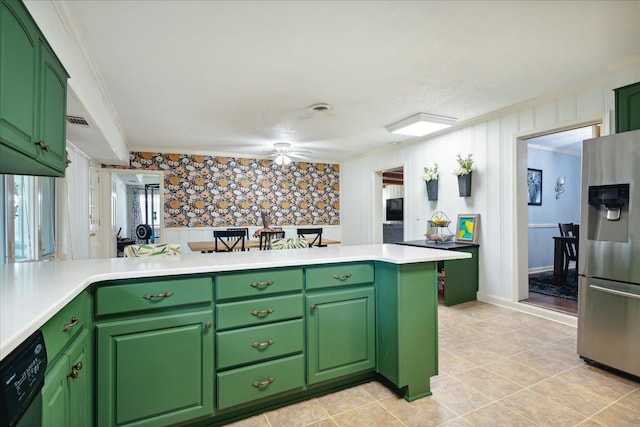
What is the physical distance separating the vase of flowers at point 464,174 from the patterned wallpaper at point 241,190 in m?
3.67

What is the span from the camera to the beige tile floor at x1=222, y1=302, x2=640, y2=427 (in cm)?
183

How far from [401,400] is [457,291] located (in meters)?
2.37

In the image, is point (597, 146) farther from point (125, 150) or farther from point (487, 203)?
point (125, 150)

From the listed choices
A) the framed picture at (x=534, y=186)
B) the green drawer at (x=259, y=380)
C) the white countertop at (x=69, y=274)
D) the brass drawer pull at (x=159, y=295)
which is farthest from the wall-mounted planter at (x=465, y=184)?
the brass drawer pull at (x=159, y=295)

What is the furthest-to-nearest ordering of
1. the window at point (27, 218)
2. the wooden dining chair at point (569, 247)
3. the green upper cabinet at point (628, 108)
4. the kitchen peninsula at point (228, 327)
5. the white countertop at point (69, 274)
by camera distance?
1. the wooden dining chair at point (569, 247)
2. the green upper cabinet at point (628, 108)
3. the window at point (27, 218)
4. the kitchen peninsula at point (228, 327)
5. the white countertop at point (69, 274)

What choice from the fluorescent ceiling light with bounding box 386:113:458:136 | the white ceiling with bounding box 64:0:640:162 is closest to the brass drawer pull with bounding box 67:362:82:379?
the white ceiling with bounding box 64:0:640:162

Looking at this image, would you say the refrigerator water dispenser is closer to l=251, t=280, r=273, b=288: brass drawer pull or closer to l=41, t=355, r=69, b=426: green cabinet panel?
l=251, t=280, r=273, b=288: brass drawer pull

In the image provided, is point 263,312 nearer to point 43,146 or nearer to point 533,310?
point 43,146

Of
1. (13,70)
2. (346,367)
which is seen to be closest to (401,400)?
(346,367)

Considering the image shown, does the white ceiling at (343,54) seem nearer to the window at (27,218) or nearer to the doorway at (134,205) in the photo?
the window at (27,218)

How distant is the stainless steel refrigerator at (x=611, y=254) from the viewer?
7.34 ft

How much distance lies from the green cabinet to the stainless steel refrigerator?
A: 128 inches

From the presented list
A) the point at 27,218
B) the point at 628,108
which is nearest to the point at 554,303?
the point at 628,108

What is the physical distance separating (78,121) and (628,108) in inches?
184
